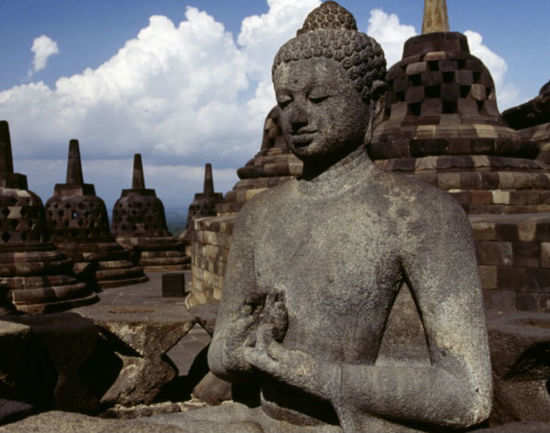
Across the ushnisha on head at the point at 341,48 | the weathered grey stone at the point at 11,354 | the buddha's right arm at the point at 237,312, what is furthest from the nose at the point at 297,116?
the weathered grey stone at the point at 11,354

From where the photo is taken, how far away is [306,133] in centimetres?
196

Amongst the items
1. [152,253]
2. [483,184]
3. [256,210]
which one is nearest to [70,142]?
[152,253]

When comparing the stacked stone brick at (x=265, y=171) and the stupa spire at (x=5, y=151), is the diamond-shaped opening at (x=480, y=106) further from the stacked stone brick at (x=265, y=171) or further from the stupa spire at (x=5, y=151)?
the stupa spire at (x=5, y=151)

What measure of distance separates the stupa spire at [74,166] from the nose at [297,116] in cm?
1456

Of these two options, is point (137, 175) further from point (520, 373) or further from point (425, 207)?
point (425, 207)

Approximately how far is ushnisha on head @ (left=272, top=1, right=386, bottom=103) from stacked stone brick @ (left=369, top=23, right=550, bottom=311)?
153 inches

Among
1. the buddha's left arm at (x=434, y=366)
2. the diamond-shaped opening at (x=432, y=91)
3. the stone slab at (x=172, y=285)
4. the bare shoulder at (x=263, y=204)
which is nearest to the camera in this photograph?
the buddha's left arm at (x=434, y=366)

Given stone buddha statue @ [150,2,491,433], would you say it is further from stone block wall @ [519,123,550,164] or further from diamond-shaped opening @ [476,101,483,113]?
stone block wall @ [519,123,550,164]

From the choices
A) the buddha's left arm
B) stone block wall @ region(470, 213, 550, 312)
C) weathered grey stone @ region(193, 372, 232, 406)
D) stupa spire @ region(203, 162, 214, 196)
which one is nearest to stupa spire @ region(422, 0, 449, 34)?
stone block wall @ region(470, 213, 550, 312)

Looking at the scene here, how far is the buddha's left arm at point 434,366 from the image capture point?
1.70 metres

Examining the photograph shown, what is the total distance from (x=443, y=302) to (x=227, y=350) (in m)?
0.77

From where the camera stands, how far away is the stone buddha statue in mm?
1724

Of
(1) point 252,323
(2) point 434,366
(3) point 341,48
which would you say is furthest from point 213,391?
(3) point 341,48

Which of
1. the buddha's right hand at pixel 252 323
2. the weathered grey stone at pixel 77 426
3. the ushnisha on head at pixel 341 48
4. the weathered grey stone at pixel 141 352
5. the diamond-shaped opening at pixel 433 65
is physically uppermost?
the diamond-shaped opening at pixel 433 65
